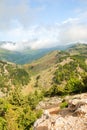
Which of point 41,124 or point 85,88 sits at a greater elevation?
point 41,124

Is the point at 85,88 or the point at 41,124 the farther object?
the point at 85,88

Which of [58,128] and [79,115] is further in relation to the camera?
[79,115]

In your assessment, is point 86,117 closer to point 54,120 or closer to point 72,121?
point 72,121

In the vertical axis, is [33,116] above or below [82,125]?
below

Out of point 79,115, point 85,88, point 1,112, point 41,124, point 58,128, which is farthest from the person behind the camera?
point 85,88

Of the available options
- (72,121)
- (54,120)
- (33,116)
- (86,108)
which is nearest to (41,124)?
(54,120)

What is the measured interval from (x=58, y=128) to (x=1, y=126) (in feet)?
274

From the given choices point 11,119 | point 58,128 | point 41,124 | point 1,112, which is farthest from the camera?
point 1,112

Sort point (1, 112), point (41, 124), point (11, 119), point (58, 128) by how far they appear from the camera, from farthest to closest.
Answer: point (1, 112) → point (11, 119) → point (41, 124) → point (58, 128)

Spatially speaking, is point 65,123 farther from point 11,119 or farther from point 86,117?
point 11,119

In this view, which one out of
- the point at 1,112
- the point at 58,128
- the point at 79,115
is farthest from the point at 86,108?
the point at 1,112

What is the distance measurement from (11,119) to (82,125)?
79927mm

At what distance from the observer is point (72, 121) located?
1585 inches

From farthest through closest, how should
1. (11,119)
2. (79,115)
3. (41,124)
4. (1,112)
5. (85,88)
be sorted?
1. (85,88)
2. (1,112)
3. (11,119)
4. (79,115)
5. (41,124)
